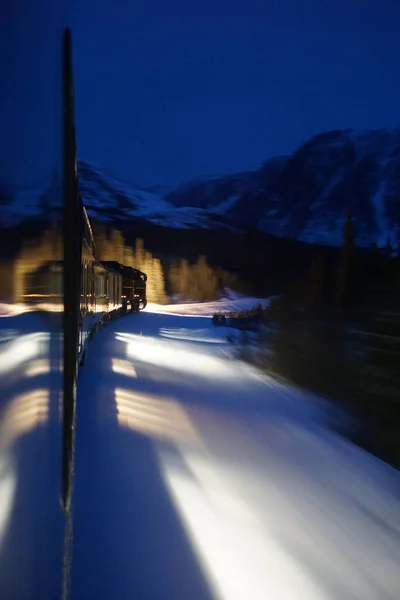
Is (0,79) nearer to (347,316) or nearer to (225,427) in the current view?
(225,427)

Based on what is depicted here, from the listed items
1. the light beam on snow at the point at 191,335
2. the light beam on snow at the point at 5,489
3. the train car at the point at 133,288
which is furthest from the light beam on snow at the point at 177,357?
the train car at the point at 133,288

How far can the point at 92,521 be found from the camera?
463 cm

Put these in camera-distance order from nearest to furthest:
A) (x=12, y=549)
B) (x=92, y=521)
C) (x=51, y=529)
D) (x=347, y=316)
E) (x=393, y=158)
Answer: (x=12, y=549)
(x=51, y=529)
(x=92, y=521)
(x=347, y=316)
(x=393, y=158)

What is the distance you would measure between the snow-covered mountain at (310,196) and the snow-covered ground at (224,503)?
216 cm

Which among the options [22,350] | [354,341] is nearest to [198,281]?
[354,341]

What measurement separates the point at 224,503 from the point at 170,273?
3183 centimetres

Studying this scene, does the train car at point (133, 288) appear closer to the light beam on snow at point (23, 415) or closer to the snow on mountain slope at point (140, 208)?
the snow on mountain slope at point (140, 208)

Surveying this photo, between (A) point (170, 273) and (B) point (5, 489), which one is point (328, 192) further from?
(A) point (170, 273)

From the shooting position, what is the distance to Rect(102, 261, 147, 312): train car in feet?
105

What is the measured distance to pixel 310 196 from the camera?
22.0m

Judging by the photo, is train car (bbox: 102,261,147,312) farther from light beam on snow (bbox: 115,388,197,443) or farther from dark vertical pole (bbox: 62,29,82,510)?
dark vertical pole (bbox: 62,29,82,510)

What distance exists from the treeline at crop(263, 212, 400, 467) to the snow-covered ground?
544 millimetres

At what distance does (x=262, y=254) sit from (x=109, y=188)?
88.4 feet

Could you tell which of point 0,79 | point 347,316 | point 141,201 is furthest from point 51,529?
point 141,201
